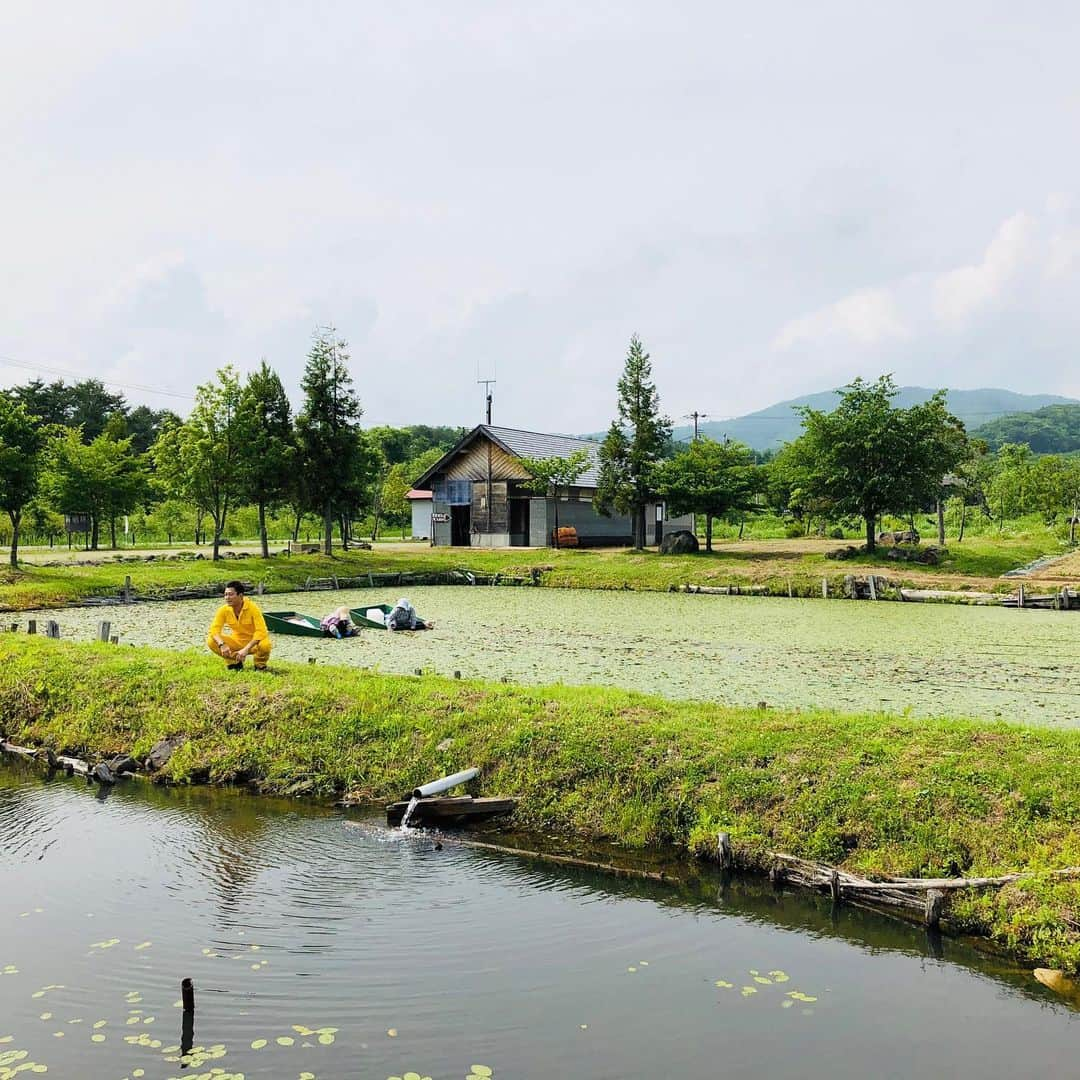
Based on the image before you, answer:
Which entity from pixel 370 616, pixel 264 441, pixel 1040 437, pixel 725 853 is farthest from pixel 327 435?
pixel 1040 437

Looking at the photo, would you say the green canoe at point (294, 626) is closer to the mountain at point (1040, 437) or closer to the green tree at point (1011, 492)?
the green tree at point (1011, 492)

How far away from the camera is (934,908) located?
23.7ft

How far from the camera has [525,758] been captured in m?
9.98

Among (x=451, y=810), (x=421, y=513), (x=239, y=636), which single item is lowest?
(x=451, y=810)

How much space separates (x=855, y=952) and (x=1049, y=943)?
1.32 meters

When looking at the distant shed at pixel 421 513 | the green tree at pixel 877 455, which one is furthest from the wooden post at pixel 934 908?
the distant shed at pixel 421 513

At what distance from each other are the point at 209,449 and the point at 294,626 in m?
17.1

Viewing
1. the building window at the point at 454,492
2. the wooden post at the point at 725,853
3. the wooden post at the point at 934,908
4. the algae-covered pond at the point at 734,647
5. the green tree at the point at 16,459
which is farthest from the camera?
the building window at the point at 454,492

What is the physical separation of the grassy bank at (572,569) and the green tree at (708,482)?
230 cm

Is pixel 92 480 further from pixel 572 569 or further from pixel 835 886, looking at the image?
pixel 835 886

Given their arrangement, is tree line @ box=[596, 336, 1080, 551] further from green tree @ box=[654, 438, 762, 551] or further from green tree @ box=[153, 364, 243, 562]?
green tree @ box=[153, 364, 243, 562]

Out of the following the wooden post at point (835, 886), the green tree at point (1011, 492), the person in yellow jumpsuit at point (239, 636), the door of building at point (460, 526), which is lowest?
the wooden post at point (835, 886)

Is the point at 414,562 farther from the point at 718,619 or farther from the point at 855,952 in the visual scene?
the point at 855,952

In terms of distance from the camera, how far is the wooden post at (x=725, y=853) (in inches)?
328
